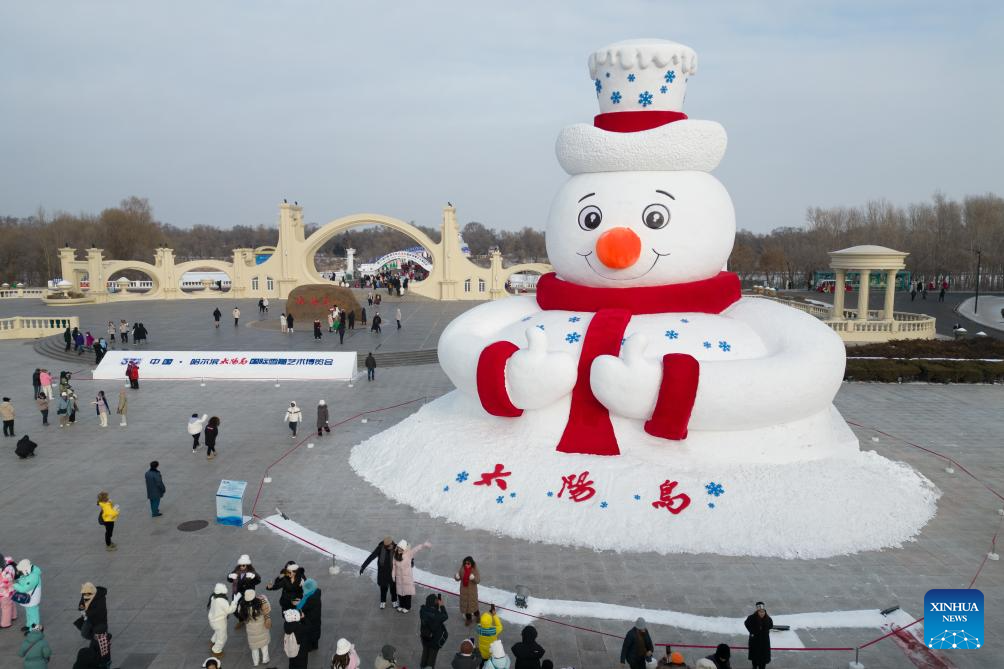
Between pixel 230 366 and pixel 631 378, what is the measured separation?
14.6 metres

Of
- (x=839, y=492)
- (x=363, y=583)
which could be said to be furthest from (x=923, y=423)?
(x=363, y=583)

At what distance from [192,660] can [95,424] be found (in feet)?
35.5

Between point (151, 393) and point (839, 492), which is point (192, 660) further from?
point (151, 393)

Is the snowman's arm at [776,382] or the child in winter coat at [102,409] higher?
the snowman's arm at [776,382]

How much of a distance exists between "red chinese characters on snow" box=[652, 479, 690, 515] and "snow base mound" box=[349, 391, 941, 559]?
14 millimetres

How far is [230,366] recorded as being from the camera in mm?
20406

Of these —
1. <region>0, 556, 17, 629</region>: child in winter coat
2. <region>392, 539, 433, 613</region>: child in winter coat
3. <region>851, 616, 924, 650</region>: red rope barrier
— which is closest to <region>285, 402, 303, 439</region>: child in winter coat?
<region>0, 556, 17, 629</region>: child in winter coat

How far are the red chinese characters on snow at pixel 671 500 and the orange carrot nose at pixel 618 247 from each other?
3.22m

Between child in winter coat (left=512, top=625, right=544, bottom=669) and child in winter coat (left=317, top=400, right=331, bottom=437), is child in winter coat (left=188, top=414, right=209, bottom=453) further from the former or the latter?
child in winter coat (left=512, top=625, right=544, bottom=669)

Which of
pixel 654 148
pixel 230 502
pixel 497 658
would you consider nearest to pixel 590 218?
pixel 654 148

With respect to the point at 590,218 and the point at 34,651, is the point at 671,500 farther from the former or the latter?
the point at 34,651

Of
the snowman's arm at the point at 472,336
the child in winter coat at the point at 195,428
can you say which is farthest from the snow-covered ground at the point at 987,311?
the child in winter coat at the point at 195,428

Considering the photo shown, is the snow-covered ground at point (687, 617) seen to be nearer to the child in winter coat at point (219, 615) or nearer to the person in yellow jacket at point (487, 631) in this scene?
the person in yellow jacket at point (487, 631)

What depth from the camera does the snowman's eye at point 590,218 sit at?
34.3 feet
